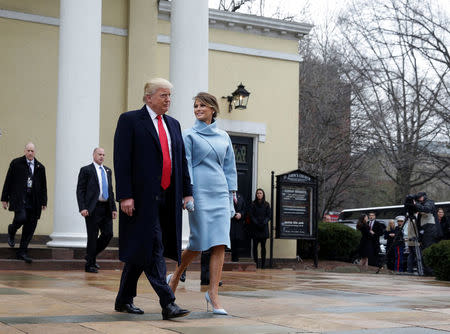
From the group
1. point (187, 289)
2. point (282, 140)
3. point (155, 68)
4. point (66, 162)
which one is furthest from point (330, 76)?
point (187, 289)

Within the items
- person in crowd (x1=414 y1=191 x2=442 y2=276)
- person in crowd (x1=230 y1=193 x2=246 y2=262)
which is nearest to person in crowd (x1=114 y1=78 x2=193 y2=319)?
person in crowd (x1=230 y1=193 x2=246 y2=262)

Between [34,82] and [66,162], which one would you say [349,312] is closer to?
[66,162]

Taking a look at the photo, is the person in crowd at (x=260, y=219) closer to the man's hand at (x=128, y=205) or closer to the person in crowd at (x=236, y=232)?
the person in crowd at (x=236, y=232)

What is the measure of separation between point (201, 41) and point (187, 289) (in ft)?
22.7

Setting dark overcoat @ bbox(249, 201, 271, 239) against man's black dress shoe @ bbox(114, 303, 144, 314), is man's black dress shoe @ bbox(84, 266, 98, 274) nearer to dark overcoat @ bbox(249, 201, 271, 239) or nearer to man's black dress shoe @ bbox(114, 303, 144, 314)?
man's black dress shoe @ bbox(114, 303, 144, 314)

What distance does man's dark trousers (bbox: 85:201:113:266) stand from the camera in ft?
38.1

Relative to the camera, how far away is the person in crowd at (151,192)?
5797 millimetres

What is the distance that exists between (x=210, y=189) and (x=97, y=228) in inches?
216

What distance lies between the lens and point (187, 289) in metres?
9.09

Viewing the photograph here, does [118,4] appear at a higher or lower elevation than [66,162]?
higher

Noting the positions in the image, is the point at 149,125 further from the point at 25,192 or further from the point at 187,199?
the point at 25,192

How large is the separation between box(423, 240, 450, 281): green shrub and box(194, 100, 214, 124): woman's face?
8.21 meters

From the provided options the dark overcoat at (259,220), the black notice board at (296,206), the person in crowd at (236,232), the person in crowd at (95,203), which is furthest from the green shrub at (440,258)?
the person in crowd at (95,203)

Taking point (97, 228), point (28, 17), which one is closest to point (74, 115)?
point (97, 228)
